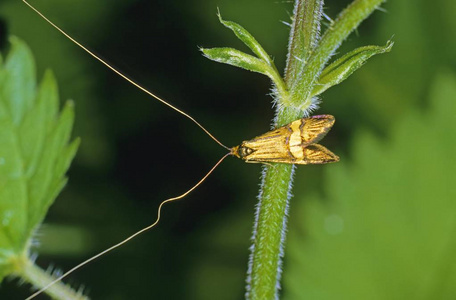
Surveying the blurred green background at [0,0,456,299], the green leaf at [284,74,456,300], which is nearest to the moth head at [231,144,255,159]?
the green leaf at [284,74,456,300]

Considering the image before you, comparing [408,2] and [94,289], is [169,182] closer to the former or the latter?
[94,289]

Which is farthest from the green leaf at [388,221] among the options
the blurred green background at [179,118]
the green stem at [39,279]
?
the green stem at [39,279]

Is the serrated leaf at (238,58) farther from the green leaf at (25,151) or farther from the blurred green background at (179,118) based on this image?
the blurred green background at (179,118)

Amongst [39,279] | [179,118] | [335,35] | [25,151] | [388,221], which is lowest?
[39,279]

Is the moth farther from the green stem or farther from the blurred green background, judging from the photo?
the blurred green background

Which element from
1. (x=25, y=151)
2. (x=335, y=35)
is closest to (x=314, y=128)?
(x=335, y=35)

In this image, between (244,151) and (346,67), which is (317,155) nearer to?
(244,151)

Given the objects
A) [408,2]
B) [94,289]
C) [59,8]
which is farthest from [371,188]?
[59,8]
